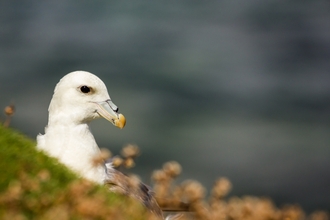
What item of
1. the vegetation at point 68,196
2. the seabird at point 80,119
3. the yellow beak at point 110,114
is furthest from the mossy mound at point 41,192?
the yellow beak at point 110,114

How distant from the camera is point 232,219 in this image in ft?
8.20

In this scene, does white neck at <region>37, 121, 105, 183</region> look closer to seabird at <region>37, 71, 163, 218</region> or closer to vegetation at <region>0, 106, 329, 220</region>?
seabird at <region>37, 71, 163, 218</region>

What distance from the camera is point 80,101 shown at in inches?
186

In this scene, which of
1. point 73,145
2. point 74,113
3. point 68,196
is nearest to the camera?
point 68,196

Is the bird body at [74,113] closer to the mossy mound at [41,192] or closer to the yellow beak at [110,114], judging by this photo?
the yellow beak at [110,114]

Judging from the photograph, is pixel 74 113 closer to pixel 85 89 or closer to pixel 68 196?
pixel 85 89

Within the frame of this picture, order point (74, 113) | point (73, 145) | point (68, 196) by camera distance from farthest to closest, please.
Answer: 1. point (74, 113)
2. point (73, 145)
3. point (68, 196)

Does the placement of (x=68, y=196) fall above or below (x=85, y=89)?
below

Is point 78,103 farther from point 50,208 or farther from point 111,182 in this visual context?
point 50,208

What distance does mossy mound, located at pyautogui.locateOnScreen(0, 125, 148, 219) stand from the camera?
85.6 inches

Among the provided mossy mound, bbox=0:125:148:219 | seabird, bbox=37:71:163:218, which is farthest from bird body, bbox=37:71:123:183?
mossy mound, bbox=0:125:148:219

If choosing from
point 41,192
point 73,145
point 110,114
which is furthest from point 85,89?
point 41,192

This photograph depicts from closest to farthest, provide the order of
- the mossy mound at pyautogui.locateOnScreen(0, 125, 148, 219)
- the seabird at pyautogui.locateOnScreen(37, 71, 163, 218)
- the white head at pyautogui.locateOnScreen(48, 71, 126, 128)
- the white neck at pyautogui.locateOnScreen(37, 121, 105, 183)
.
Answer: the mossy mound at pyautogui.locateOnScreen(0, 125, 148, 219)
the white neck at pyautogui.locateOnScreen(37, 121, 105, 183)
the seabird at pyautogui.locateOnScreen(37, 71, 163, 218)
the white head at pyautogui.locateOnScreen(48, 71, 126, 128)

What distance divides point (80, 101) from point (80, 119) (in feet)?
0.69
